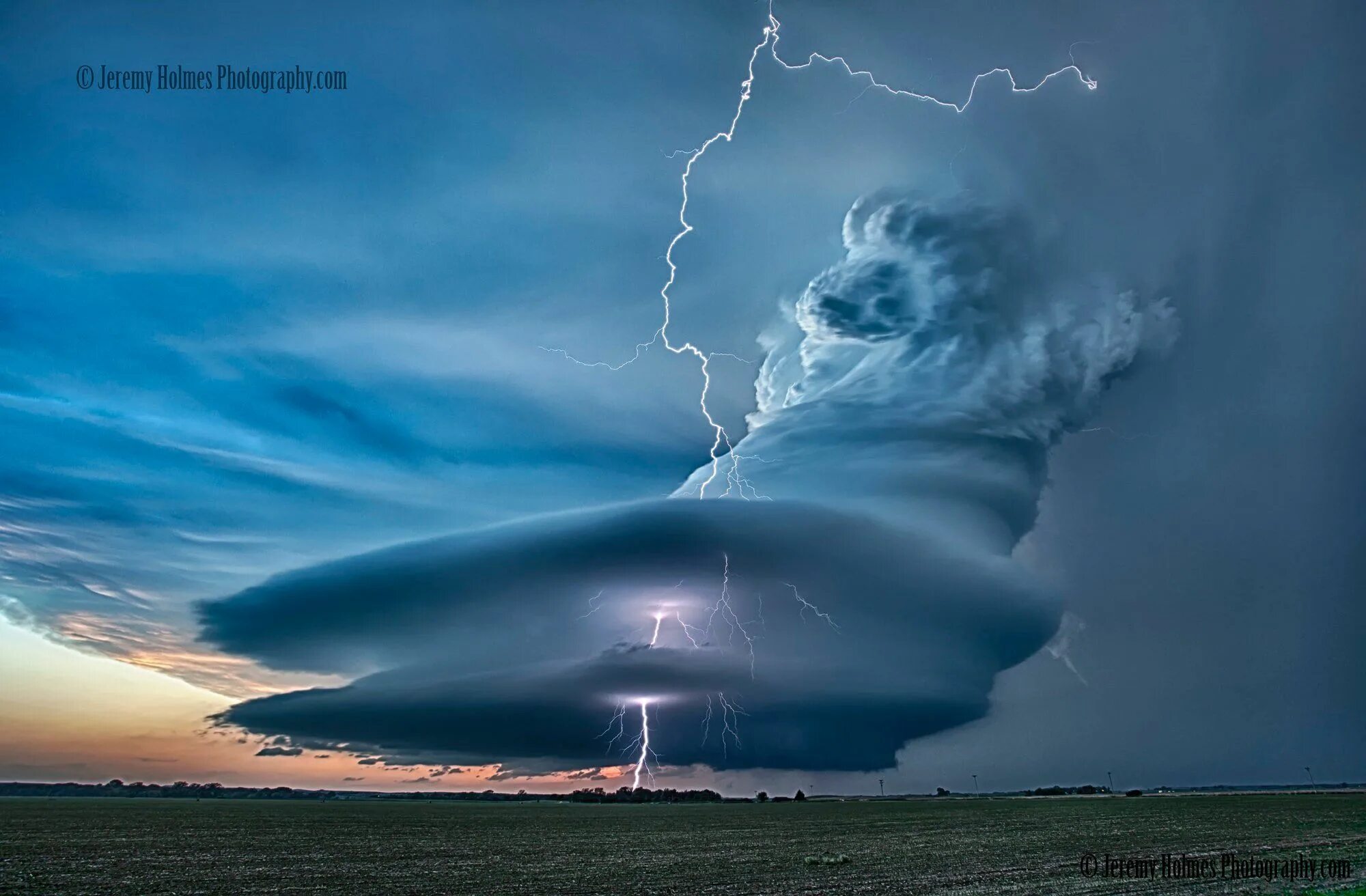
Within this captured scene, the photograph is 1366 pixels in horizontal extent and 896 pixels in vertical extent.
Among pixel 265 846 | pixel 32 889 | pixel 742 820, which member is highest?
pixel 32 889

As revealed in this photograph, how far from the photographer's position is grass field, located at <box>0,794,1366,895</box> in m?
29.8

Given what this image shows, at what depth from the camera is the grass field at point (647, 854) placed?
29.8 meters

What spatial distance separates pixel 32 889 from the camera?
28094 millimetres

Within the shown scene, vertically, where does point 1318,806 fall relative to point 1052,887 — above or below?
below

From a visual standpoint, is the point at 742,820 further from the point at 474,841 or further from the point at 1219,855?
the point at 1219,855

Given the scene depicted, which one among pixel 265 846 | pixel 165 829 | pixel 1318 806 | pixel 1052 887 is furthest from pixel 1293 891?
pixel 1318 806

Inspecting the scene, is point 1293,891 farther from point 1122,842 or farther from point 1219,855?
point 1122,842

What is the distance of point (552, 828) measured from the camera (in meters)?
73.2

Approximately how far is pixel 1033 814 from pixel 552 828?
54.9m

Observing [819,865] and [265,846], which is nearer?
[819,865]

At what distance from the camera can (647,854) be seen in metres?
45.2

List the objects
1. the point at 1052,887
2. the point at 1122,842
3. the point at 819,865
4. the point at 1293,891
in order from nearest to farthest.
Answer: the point at 1293,891 → the point at 1052,887 → the point at 819,865 → the point at 1122,842

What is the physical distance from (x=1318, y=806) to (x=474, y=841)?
322 ft

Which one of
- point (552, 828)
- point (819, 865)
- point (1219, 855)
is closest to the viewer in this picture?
point (819, 865)
